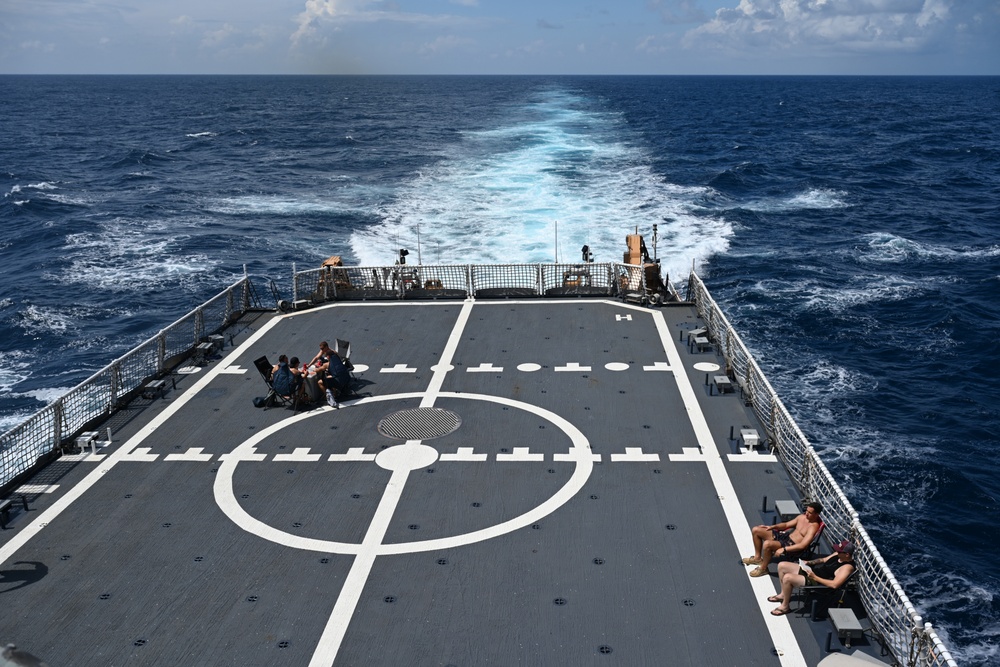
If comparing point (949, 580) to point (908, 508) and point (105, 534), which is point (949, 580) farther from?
point (105, 534)

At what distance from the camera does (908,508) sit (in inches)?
998

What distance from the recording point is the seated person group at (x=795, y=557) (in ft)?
39.5

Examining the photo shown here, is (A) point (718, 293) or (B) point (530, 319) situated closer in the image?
(B) point (530, 319)

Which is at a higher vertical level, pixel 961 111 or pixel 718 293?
pixel 961 111

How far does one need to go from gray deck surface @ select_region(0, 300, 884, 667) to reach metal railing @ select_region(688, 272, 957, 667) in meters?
0.58

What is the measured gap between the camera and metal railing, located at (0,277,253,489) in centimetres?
1702

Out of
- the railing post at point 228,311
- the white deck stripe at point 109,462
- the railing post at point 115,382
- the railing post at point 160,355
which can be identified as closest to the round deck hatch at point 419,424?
the white deck stripe at point 109,462

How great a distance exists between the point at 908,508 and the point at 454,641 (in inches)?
738

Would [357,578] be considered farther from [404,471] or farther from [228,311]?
[228,311]

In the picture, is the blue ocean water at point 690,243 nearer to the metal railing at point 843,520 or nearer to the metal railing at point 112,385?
the metal railing at point 843,520

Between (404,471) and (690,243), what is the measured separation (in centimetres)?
4394

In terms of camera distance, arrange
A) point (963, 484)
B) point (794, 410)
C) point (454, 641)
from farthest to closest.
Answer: point (794, 410), point (963, 484), point (454, 641)

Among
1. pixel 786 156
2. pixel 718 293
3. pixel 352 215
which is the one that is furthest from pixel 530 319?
pixel 786 156

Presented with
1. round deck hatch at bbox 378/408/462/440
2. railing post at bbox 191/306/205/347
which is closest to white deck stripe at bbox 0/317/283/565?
railing post at bbox 191/306/205/347
